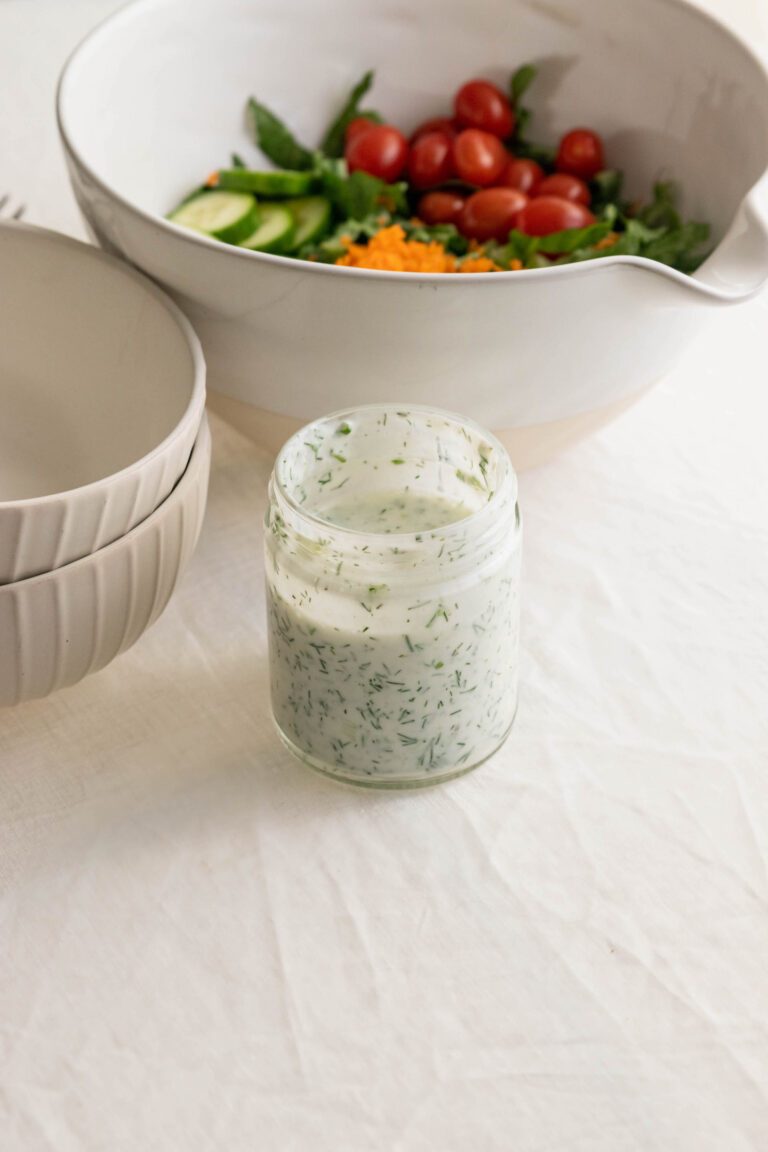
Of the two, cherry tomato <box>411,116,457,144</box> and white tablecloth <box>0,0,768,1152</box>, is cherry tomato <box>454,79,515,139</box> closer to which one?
cherry tomato <box>411,116,457,144</box>

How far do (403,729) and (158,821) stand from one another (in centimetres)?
14

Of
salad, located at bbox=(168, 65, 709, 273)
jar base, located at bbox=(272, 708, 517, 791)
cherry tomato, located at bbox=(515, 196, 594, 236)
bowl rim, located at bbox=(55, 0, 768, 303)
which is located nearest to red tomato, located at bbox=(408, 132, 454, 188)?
salad, located at bbox=(168, 65, 709, 273)

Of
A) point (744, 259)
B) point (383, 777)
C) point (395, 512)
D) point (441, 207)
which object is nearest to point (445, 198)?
point (441, 207)

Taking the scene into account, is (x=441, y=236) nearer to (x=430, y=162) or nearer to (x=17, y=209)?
(x=430, y=162)

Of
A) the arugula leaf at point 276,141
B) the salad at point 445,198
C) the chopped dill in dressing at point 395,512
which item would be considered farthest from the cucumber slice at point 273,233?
the chopped dill in dressing at point 395,512

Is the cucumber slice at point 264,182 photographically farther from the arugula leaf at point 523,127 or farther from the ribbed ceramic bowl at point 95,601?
the ribbed ceramic bowl at point 95,601

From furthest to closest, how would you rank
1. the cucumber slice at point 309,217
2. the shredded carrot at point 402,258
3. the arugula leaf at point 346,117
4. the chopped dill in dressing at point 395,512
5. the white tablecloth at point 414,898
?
the arugula leaf at point 346,117 < the cucumber slice at point 309,217 < the shredded carrot at point 402,258 < the chopped dill in dressing at point 395,512 < the white tablecloth at point 414,898

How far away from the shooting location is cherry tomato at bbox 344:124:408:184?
101 cm

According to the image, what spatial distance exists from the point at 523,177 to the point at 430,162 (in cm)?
8

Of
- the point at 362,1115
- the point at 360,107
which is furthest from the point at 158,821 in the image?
the point at 360,107

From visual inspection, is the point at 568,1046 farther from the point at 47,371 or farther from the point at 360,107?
Result: the point at 360,107

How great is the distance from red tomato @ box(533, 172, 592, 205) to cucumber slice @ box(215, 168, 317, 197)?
0.19 metres

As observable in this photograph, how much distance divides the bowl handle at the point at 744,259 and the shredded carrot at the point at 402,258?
0.15 meters

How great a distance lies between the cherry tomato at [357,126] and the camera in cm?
104
